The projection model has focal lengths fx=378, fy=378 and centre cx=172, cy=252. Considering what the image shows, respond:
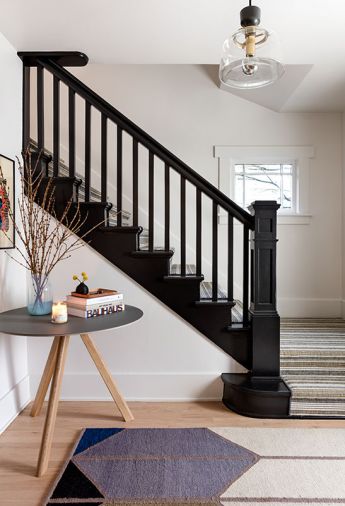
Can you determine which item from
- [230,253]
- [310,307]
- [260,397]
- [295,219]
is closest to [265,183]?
[295,219]

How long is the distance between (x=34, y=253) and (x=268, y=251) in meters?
1.52

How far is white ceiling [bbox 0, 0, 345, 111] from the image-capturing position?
6.91 ft

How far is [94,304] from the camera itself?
87.4 inches

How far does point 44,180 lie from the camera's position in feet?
8.83

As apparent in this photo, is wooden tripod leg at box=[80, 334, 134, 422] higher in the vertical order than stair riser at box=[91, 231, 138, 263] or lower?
lower

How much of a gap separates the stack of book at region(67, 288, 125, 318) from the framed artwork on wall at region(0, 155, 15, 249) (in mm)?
595

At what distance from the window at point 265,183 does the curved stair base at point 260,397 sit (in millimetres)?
2069

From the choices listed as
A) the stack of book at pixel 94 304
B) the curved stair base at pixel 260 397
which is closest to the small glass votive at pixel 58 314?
the stack of book at pixel 94 304

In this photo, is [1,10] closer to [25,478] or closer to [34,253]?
[34,253]

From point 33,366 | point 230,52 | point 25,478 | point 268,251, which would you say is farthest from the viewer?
point 33,366

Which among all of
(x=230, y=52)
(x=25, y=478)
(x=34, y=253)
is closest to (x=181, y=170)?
(x=34, y=253)

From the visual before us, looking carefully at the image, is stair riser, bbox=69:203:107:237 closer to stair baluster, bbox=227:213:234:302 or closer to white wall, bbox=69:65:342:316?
stair baluster, bbox=227:213:234:302

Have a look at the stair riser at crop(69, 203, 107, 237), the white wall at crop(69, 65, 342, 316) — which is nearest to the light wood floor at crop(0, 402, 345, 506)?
the stair riser at crop(69, 203, 107, 237)

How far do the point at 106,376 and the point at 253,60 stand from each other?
74.8 inches
